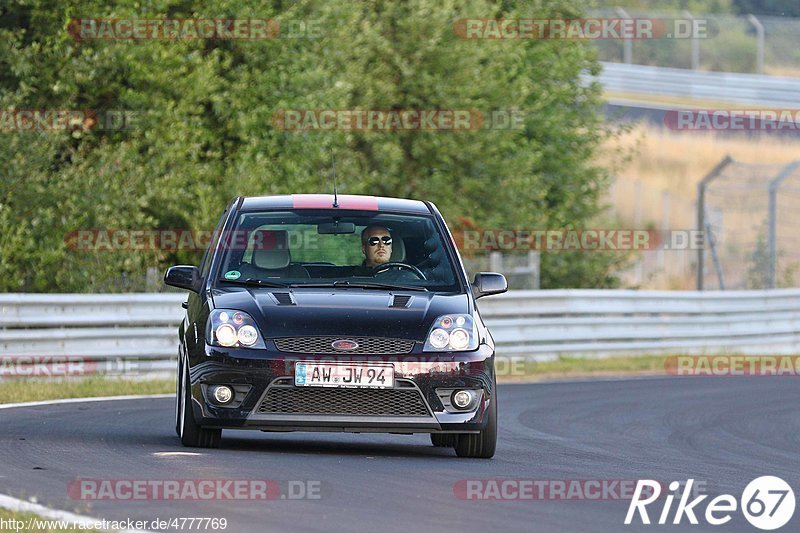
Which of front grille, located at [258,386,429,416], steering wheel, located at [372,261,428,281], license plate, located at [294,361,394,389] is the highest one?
steering wheel, located at [372,261,428,281]

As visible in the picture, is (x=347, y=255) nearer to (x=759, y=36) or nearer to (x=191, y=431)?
(x=191, y=431)

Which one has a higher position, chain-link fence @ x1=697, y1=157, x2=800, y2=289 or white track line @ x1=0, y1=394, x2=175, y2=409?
chain-link fence @ x1=697, y1=157, x2=800, y2=289

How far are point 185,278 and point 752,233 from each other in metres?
37.6

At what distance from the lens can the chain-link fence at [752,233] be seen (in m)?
30.0

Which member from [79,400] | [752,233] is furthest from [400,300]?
[752,233]

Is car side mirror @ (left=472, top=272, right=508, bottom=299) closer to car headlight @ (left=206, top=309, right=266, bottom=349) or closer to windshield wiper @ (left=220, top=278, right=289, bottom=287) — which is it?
windshield wiper @ (left=220, top=278, right=289, bottom=287)

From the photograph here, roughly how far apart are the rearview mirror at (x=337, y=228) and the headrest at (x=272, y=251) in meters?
0.25

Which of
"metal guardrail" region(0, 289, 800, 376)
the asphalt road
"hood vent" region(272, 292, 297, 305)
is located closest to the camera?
the asphalt road

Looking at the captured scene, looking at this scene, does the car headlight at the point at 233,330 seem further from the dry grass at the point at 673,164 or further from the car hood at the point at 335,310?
the dry grass at the point at 673,164

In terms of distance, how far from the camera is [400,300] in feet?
32.9

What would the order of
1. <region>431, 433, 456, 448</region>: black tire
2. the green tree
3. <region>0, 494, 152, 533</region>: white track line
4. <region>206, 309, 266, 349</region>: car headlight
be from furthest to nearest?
the green tree
<region>431, 433, 456, 448</region>: black tire
<region>206, 309, 266, 349</region>: car headlight
<region>0, 494, 152, 533</region>: white track line

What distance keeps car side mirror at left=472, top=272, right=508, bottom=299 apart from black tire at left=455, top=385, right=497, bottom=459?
35.8 inches

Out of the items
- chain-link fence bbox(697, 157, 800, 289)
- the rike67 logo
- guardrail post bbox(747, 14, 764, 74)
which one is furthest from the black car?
guardrail post bbox(747, 14, 764, 74)

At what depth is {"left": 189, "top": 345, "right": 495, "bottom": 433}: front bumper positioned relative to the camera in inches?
372
